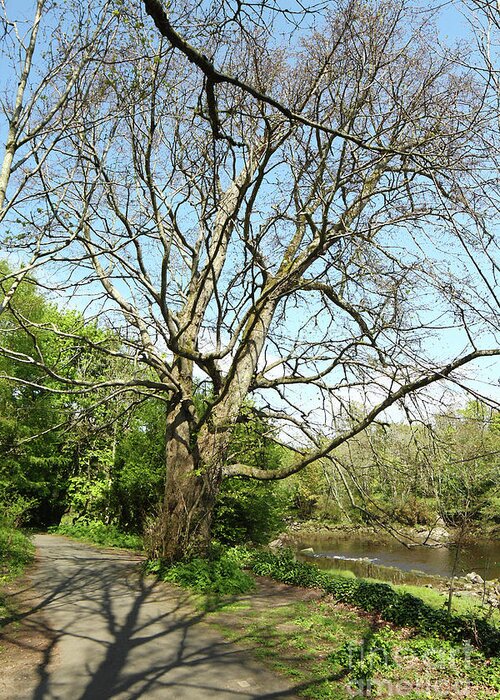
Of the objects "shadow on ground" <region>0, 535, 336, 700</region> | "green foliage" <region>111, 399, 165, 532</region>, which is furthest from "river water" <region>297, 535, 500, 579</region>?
"shadow on ground" <region>0, 535, 336, 700</region>

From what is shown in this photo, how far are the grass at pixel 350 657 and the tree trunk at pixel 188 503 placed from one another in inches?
79.0

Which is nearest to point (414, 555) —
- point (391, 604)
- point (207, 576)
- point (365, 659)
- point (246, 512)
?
point (246, 512)

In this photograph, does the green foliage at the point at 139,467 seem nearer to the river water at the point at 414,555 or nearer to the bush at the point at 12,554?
the bush at the point at 12,554

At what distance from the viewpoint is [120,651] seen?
205 inches

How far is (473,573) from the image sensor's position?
16.4 meters

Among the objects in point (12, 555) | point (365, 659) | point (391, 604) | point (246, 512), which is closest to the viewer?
point (365, 659)

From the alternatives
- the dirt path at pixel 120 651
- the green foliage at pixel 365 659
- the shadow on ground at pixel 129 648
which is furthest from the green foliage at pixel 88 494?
the green foliage at pixel 365 659

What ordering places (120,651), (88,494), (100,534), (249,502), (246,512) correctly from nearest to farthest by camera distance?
(120,651)
(249,502)
(246,512)
(100,534)
(88,494)

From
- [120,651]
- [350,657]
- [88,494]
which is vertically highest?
[88,494]

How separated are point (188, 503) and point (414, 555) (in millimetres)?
13143

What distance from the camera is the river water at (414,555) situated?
15.8 metres

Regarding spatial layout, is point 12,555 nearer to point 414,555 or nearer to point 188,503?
point 188,503

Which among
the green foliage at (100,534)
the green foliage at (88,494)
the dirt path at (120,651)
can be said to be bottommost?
the dirt path at (120,651)

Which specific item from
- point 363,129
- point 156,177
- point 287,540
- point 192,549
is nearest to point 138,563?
point 192,549
